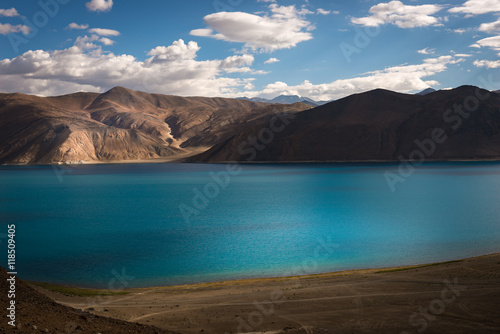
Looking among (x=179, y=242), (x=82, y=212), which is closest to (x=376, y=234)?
(x=179, y=242)

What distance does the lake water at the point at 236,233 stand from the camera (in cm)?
2933

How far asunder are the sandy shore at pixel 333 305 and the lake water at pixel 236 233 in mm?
6552

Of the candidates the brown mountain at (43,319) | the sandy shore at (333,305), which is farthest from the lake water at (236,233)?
the brown mountain at (43,319)

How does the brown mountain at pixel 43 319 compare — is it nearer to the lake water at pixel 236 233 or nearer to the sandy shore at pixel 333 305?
the sandy shore at pixel 333 305

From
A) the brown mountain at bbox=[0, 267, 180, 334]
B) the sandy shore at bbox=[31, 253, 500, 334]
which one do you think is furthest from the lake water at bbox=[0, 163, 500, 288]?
the brown mountain at bbox=[0, 267, 180, 334]

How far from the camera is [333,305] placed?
16.6 metres

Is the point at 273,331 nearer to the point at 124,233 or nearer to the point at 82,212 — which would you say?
the point at 124,233

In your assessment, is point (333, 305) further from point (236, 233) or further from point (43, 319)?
point (236, 233)

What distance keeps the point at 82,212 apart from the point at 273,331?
166 ft

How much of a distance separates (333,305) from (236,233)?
83.9 ft

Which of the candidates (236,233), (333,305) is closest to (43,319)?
(333,305)

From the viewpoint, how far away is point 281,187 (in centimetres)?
8675

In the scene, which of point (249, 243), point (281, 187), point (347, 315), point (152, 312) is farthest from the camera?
point (281, 187)

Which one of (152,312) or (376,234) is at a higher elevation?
(152,312)
